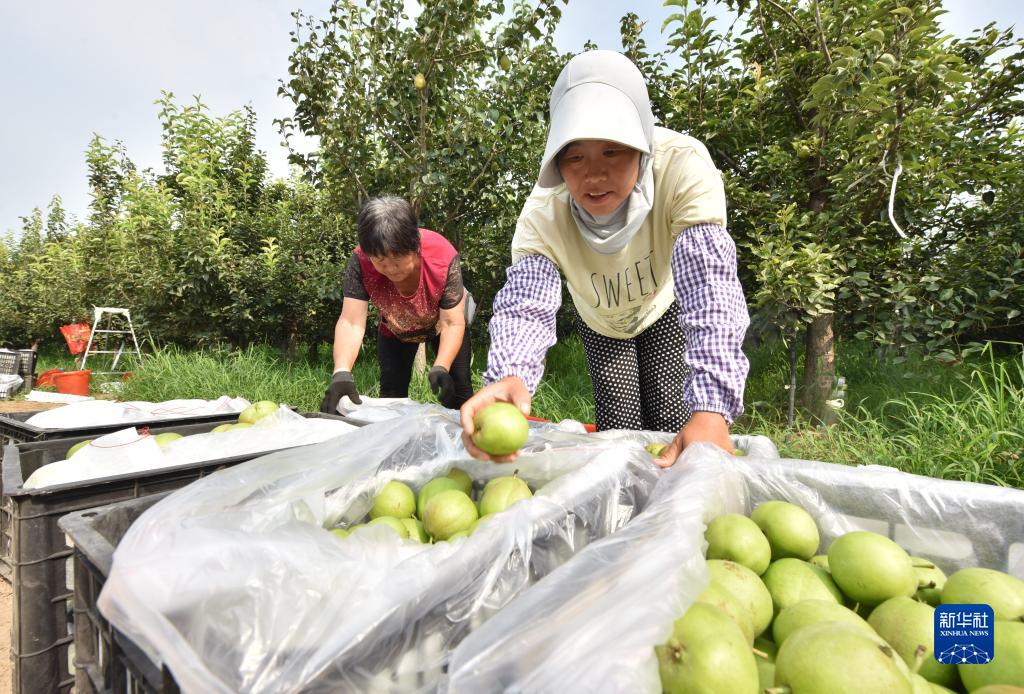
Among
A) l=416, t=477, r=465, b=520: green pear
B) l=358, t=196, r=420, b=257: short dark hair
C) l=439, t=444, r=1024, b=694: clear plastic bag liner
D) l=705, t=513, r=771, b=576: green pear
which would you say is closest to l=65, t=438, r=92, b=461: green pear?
l=416, t=477, r=465, b=520: green pear

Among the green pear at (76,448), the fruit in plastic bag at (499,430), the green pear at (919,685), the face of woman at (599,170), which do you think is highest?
the face of woman at (599,170)

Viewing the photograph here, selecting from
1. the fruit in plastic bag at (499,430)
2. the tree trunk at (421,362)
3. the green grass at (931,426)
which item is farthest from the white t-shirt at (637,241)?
the tree trunk at (421,362)

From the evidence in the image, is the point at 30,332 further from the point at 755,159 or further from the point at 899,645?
the point at 899,645

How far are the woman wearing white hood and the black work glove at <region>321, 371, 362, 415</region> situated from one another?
4.44 ft

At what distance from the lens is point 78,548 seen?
A: 1.09m

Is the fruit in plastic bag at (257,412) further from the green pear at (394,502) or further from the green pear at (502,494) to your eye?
the green pear at (502,494)

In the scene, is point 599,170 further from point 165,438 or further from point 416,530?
point 165,438

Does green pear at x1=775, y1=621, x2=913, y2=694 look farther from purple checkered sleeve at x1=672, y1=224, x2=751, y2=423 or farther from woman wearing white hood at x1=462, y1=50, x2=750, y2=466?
purple checkered sleeve at x1=672, y1=224, x2=751, y2=423

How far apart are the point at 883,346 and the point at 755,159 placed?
142cm

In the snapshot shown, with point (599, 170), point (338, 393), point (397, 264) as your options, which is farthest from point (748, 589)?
point (338, 393)

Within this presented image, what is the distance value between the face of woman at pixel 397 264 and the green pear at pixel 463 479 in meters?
1.52

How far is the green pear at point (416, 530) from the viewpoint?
1371 mm

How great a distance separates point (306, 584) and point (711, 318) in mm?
1220

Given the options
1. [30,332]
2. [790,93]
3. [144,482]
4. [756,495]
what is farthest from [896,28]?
[30,332]
